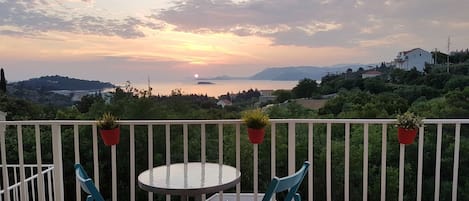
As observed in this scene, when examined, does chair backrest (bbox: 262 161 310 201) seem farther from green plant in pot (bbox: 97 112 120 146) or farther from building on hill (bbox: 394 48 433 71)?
building on hill (bbox: 394 48 433 71)

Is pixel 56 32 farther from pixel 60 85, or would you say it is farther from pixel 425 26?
pixel 425 26

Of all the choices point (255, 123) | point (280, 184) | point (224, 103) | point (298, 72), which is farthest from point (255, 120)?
point (298, 72)

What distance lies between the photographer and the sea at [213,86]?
17.2 feet

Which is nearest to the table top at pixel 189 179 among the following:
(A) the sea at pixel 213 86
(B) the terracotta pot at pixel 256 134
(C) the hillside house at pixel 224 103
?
(B) the terracotta pot at pixel 256 134

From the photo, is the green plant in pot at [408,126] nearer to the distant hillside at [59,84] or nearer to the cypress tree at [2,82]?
the distant hillside at [59,84]

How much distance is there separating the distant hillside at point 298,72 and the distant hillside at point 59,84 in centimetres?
233

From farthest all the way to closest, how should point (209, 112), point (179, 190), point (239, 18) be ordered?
point (239, 18) < point (209, 112) < point (179, 190)

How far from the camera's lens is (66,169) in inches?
248

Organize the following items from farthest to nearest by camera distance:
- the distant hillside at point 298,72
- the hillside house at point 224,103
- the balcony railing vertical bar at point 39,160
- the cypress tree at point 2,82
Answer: the distant hillside at point 298,72, the cypress tree at point 2,82, the hillside house at point 224,103, the balcony railing vertical bar at point 39,160

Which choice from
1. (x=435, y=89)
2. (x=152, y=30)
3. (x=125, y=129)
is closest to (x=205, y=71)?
(x=152, y=30)

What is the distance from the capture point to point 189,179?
2.71 meters

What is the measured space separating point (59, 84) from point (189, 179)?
12.1 feet

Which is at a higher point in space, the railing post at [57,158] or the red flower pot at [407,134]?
the red flower pot at [407,134]

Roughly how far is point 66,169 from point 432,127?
19.2ft
